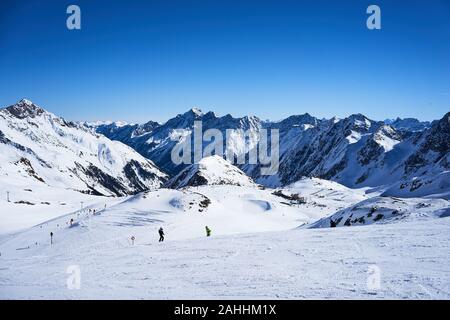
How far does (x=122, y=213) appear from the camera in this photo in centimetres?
5169

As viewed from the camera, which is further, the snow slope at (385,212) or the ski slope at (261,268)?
the snow slope at (385,212)

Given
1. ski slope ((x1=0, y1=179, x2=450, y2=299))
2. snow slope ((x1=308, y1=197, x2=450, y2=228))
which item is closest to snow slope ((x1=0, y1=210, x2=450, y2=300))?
ski slope ((x1=0, y1=179, x2=450, y2=299))

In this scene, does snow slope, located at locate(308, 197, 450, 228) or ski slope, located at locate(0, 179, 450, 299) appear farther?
snow slope, located at locate(308, 197, 450, 228)

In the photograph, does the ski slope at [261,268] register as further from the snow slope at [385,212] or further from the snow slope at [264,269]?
the snow slope at [385,212]

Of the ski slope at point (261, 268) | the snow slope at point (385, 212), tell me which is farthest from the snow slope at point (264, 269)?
the snow slope at point (385, 212)

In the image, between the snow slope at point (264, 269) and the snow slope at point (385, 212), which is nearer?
the snow slope at point (264, 269)

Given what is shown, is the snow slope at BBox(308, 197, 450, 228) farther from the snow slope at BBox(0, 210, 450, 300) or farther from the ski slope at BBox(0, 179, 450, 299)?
the snow slope at BBox(0, 210, 450, 300)

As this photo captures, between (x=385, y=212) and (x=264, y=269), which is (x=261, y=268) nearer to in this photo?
(x=264, y=269)

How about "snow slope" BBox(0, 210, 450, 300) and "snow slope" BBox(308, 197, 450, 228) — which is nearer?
"snow slope" BBox(0, 210, 450, 300)
